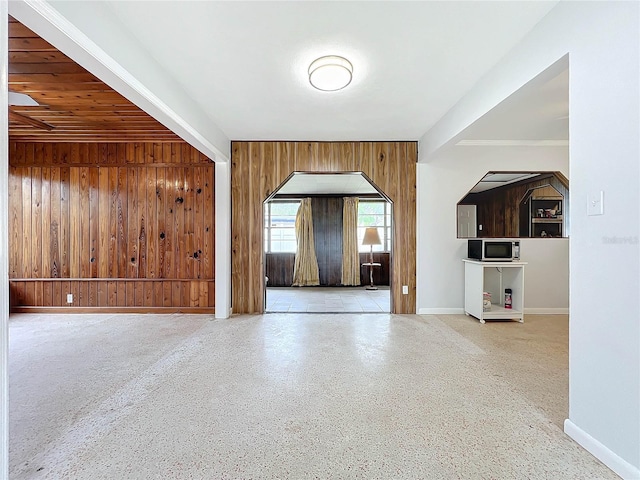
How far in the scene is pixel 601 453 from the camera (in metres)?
1.65

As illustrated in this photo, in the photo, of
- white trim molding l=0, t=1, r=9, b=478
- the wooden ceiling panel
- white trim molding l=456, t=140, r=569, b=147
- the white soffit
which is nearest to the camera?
white trim molding l=0, t=1, r=9, b=478

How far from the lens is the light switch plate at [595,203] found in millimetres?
1650

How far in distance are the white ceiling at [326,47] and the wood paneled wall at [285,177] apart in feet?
3.60

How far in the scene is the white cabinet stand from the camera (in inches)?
172

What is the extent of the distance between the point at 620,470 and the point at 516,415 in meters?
0.56

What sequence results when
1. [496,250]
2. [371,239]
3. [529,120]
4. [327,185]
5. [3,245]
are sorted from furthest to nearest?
1. [371,239]
2. [327,185]
3. [496,250]
4. [529,120]
5. [3,245]

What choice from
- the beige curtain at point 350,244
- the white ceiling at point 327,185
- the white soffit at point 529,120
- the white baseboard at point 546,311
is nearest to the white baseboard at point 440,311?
the white baseboard at point 546,311

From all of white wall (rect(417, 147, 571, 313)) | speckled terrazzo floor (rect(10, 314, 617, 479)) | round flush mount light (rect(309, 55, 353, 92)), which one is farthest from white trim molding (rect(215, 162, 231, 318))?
white wall (rect(417, 147, 571, 313))

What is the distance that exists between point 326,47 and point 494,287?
404cm

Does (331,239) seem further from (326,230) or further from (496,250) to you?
(496,250)

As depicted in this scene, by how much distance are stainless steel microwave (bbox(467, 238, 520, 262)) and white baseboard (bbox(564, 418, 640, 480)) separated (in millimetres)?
2750

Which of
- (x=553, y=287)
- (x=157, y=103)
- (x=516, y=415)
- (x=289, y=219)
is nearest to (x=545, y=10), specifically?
(x=516, y=415)

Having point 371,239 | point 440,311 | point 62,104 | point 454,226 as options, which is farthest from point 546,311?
point 62,104

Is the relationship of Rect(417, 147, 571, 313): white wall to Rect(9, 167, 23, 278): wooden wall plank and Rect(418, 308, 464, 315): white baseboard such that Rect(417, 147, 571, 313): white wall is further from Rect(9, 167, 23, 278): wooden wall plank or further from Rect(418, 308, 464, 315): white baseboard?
Rect(9, 167, 23, 278): wooden wall plank
